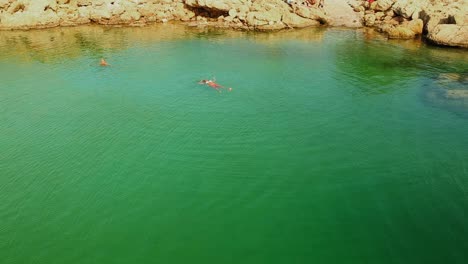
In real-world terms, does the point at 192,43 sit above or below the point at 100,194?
above

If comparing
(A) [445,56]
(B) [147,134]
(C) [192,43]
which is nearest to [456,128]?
(A) [445,56]

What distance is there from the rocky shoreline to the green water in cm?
920

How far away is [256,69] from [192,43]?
789 centimetres

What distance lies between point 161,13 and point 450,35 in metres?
23.5

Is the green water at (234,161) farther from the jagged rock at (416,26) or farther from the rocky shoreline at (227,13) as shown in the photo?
the rocky shoreline at (227,13)

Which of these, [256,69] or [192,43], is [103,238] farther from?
[192,43]

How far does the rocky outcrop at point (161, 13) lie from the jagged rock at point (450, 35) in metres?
9.20

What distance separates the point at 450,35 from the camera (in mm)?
25094

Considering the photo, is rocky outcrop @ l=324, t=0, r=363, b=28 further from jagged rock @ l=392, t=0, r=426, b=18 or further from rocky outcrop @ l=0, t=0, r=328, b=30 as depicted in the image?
→ jagged rock @ l=392, t=0, r=426, b=18

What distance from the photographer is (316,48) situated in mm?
26109

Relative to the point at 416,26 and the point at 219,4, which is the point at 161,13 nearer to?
the point at 219,4

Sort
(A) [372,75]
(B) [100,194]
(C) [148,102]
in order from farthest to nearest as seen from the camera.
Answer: (A) [372,75] → (C) [148,102] → (B) [100,194]

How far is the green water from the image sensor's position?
9844mm

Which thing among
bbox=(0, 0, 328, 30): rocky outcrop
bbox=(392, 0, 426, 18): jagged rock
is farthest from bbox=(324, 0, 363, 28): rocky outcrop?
bbox=(392, 0, 426, 18): jagged rock
